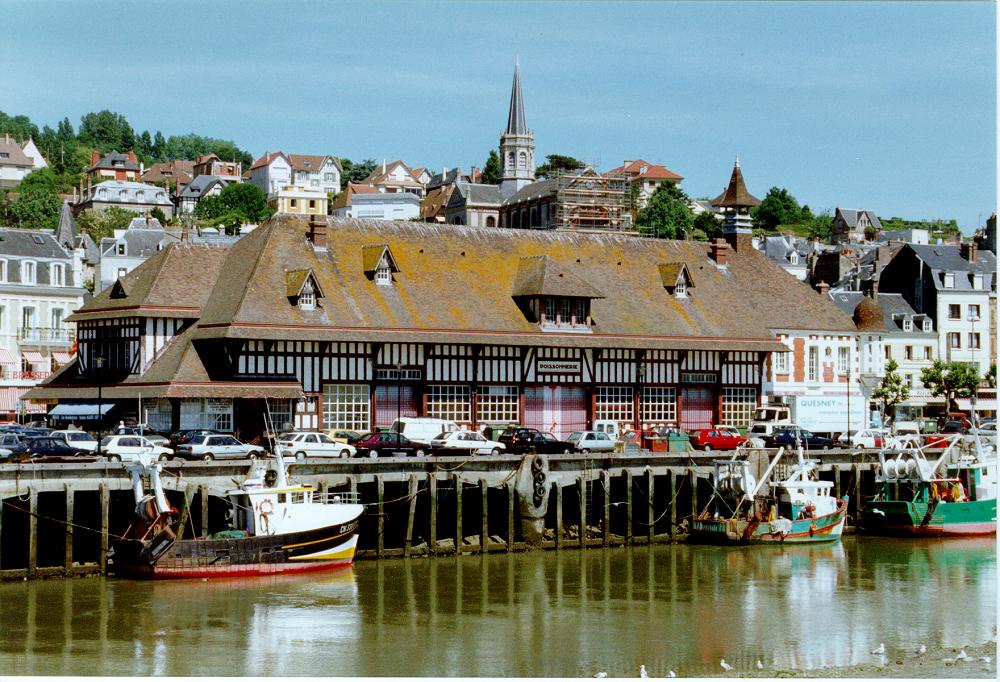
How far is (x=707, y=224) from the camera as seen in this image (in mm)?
152250

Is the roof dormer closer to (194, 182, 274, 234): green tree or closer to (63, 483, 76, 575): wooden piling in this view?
(63, 483, 76, 575): wooden piling

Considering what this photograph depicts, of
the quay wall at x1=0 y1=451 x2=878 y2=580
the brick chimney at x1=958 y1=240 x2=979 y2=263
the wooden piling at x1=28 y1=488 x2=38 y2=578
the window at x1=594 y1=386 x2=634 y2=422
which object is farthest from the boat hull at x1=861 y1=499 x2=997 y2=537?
the brick chimney at x1=958 y1=240 x2=979 y2=263

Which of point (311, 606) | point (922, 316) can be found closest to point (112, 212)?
point (922, 316)

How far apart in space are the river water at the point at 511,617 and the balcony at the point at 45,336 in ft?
137

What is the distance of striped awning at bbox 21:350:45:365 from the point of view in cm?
7650

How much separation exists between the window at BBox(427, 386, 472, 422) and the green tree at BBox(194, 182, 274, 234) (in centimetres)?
9734

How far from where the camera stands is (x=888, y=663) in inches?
1114

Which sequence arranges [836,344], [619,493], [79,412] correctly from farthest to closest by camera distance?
[836,344]
[79,412]
[619,493]

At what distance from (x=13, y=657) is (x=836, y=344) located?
43.8m

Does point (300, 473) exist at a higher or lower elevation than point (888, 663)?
higher

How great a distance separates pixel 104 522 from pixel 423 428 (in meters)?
15.3

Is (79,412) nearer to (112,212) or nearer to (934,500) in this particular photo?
(934,500)

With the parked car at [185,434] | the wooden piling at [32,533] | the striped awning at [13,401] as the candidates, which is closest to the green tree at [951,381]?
the striped awning at [13,401]

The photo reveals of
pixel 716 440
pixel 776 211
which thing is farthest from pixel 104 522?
pixel 776 211
